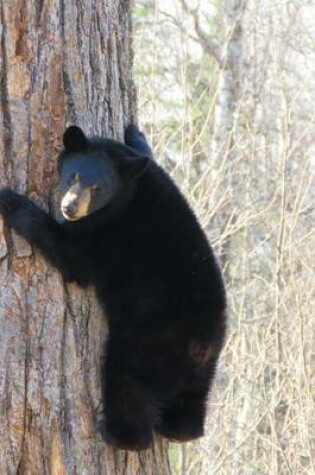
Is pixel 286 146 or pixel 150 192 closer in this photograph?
pixel 150 192

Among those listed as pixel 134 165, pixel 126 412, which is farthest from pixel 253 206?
pixel 126 412

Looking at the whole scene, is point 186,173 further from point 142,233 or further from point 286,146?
point 142,233

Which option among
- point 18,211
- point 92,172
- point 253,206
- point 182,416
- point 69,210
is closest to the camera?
point 69,210

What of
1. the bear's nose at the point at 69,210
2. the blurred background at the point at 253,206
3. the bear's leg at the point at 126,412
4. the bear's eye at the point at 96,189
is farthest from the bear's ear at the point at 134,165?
the blurred background at the point at 253,206

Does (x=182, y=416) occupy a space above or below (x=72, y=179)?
below

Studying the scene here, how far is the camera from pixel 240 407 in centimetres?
916

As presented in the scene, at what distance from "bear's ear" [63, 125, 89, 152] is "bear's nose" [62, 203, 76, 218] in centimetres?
25

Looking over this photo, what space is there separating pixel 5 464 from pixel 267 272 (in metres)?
10.1

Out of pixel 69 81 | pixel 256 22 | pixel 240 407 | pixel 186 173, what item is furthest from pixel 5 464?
pixel 256 22

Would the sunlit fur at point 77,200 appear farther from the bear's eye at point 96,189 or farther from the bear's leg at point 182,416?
the bear's leg at point 182,416

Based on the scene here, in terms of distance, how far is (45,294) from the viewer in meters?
3.80

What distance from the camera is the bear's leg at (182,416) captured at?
4133mm

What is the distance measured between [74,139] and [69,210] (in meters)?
0.29

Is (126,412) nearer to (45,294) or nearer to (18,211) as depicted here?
(45,294)
